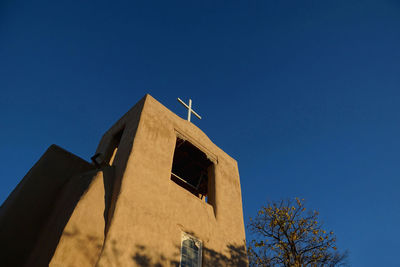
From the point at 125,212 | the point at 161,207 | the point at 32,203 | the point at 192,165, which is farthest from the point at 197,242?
the point at 192,165

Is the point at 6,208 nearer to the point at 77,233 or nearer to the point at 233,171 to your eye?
the point at 77,233

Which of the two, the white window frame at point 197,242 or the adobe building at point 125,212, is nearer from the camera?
the adobe building at point 125,212

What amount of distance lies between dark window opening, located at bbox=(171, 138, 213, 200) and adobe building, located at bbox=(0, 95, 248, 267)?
979mm

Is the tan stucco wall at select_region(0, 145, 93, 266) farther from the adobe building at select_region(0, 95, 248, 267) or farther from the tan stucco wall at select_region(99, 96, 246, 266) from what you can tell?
the tan stucco wall at select_region(99, 96, 246, 266)

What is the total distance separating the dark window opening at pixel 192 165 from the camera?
13164mm

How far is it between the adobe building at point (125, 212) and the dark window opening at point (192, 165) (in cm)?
98

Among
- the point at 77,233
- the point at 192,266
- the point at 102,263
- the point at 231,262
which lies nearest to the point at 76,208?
the point at 77,233

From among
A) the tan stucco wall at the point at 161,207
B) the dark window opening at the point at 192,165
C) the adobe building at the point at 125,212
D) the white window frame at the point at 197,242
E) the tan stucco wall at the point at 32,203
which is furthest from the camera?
the dark window opening at the point at 192,165

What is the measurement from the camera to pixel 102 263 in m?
6.45

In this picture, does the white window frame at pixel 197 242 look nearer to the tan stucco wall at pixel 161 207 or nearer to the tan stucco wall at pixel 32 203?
the tan stucco wall at pixel 161 207

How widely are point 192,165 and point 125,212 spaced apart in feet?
22.9

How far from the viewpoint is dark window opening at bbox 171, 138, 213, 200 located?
13.2 m

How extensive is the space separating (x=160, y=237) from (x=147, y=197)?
122cm

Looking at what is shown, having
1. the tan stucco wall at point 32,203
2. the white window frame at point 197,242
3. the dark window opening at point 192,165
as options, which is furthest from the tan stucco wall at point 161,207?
the tan stucco wall at point 32,203
